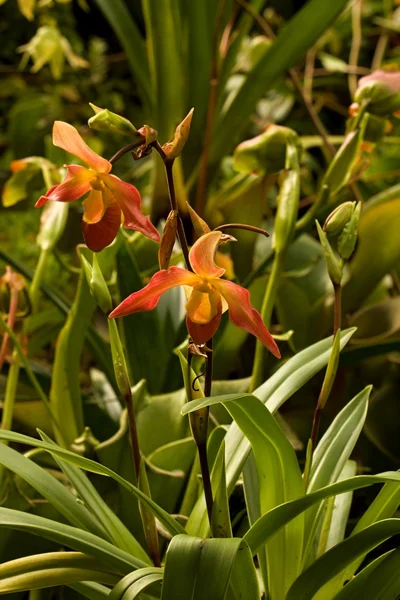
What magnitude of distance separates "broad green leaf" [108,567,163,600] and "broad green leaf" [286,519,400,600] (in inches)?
4.1

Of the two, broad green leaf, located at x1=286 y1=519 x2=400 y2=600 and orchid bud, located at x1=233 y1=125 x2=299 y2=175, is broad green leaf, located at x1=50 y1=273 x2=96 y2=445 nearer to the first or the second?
orchid bud, located at x1=233 y1=125 x2=299 y2=175

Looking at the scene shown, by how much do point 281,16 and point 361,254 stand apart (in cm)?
112

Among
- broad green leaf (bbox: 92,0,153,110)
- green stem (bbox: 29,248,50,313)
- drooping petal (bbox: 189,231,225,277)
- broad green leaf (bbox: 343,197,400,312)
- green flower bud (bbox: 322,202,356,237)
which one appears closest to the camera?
drooping petal (bbox: 189,231,225,277)

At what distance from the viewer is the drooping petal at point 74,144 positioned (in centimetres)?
41

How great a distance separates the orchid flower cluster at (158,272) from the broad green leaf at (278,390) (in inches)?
5.4

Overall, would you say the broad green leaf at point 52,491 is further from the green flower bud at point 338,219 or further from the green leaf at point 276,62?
the green leaf at point 276,62

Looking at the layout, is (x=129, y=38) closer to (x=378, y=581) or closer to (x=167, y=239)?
(x=167, y=239)

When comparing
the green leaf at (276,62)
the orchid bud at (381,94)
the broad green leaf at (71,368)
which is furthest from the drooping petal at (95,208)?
the green leaf at (276,62)

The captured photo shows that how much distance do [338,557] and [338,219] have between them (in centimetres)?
23

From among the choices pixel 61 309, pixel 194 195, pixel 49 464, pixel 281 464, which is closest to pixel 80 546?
pixel 281 464

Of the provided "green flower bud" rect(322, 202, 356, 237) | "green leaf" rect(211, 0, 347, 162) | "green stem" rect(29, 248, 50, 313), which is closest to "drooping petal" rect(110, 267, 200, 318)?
"green flower bud" rect(322, 202, 356, 237)

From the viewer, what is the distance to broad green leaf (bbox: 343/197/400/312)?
88cm

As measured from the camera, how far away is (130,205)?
0.43m

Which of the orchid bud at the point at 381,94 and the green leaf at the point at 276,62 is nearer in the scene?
the orchid bud at the point at 381,94
